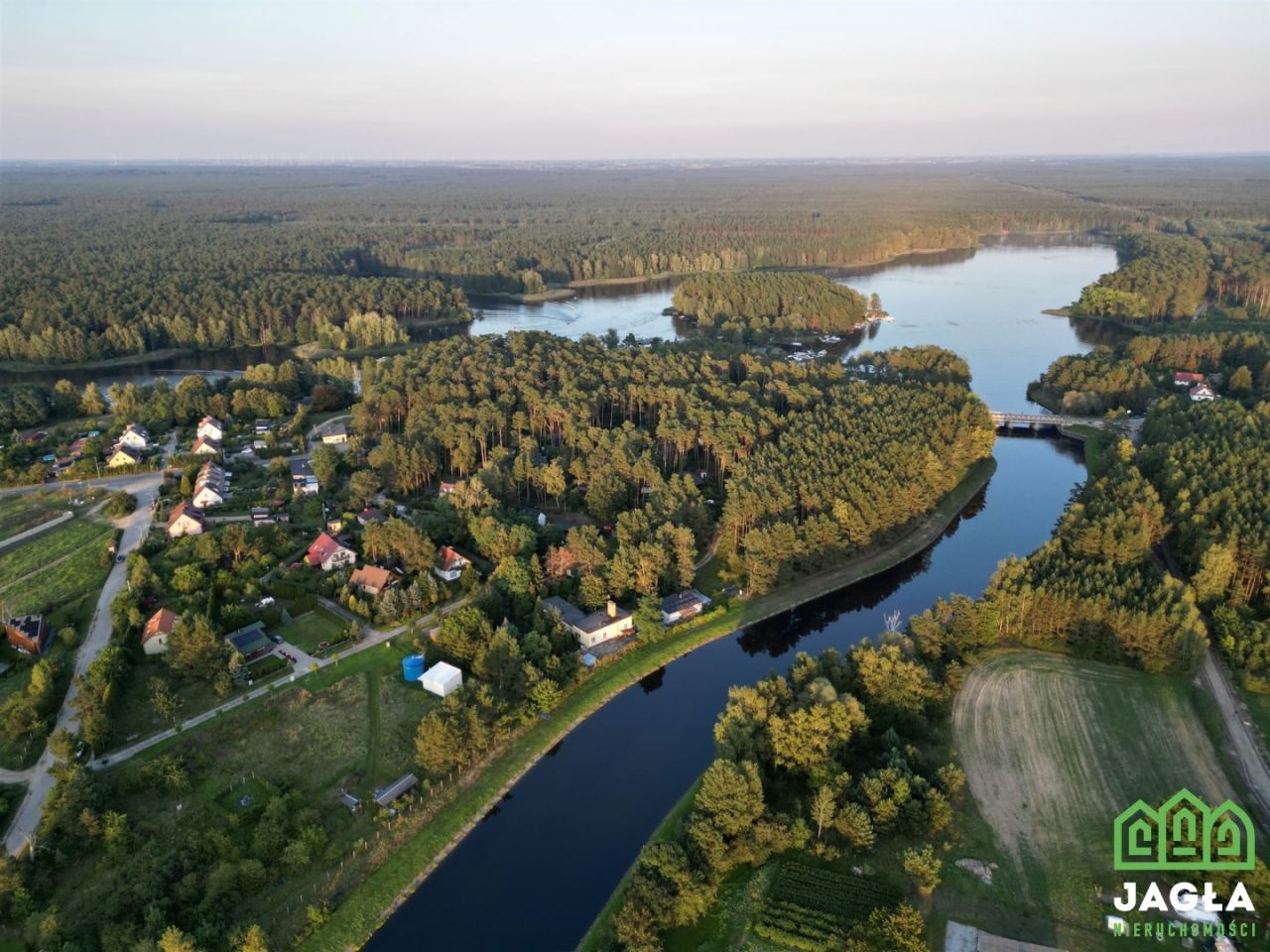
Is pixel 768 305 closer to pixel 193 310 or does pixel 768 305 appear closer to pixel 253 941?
pixel 193 310

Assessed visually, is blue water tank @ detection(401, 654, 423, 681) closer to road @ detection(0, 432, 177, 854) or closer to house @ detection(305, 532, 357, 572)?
house @ detection(305, 532, 357, 572)

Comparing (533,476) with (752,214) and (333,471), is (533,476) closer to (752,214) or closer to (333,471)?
(333,471)

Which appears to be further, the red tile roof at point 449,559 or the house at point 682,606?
the red tile roof at point 449,559

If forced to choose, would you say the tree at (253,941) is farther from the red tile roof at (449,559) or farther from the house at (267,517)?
the house at (267,517)

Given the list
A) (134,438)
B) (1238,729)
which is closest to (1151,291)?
(1238,729)

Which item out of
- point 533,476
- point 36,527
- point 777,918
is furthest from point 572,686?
point 36,527

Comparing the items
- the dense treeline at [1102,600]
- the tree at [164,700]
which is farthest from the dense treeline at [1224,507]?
the tree at [164,700]
